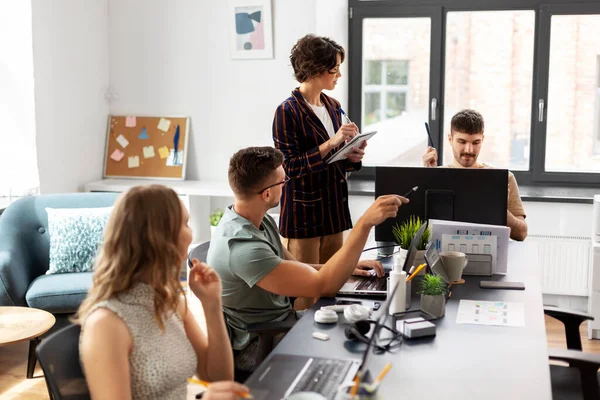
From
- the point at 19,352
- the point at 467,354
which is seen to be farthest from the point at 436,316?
the point at 19,352

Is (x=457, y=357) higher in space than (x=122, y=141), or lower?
lower

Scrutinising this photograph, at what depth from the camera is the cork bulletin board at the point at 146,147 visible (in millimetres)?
5438

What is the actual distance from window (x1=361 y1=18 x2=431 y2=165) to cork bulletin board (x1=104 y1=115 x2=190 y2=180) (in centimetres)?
132

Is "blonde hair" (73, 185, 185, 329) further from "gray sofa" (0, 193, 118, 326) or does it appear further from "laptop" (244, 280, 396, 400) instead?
"gray sofa" (0, 193, 118, 326)

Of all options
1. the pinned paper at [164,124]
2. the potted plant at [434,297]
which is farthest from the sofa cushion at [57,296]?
the potted plant at [434,297]

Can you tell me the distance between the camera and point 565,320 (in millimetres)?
2684

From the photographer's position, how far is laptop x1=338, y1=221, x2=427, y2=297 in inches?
97.8

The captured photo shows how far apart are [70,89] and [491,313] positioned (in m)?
3.72

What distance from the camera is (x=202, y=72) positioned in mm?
5383

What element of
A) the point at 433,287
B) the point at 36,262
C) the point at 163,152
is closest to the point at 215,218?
the point at 163,152

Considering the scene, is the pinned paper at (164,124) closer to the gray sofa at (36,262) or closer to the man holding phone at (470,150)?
the gray sofa at (36,262)

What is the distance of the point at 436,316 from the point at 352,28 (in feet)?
10.8

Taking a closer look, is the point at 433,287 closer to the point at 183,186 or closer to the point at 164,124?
the point at 183,186

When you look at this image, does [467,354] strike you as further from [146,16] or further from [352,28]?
[146,16]
